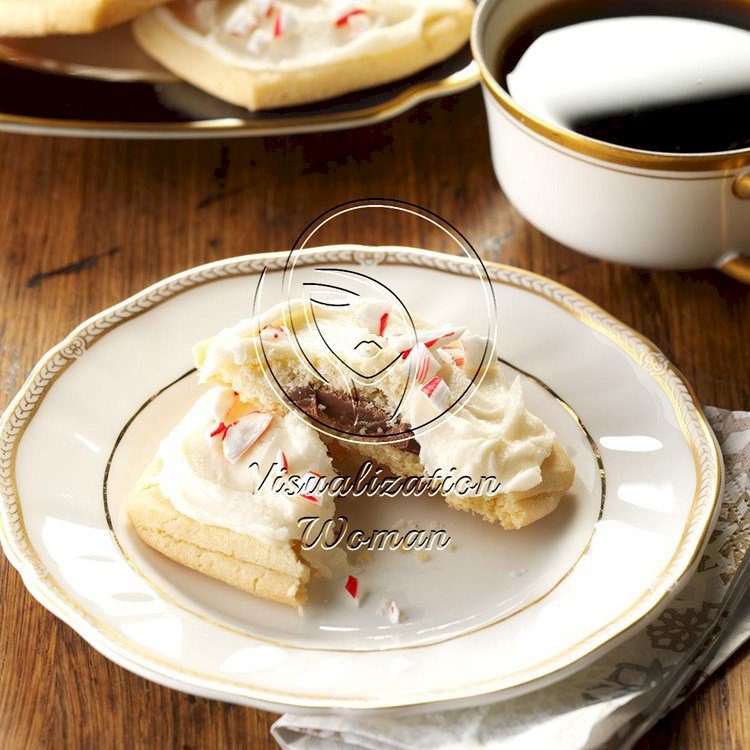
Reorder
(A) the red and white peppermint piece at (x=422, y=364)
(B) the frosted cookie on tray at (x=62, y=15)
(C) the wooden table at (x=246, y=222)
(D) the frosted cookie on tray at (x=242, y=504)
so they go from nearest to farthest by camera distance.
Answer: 1. (D) the frosted cookie on tray at (x=242, y=504)
2. (A) the red and white peppermint piece at (x=422, y=364)
3. (C) the wooden table at (x=246, y=222)
4. (B) the frosted cookie on tray at (x=62, y=15)

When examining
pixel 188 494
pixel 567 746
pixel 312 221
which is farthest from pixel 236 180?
pixel 567 746

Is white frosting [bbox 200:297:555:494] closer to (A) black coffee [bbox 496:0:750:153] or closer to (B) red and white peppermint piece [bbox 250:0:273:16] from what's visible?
Answer: (A) black coffee [bbox 496:0:750:153]

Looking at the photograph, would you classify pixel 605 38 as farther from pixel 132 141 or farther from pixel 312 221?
pixel 132 141

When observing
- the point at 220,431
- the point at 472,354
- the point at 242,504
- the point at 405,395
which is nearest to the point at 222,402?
the point at 220,431

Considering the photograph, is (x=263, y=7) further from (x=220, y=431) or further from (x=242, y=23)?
(x=220, y=431)

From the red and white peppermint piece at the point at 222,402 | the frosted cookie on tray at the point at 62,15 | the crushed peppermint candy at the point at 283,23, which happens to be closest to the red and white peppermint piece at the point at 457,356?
the red and white peppermint piece at the point at 222,402

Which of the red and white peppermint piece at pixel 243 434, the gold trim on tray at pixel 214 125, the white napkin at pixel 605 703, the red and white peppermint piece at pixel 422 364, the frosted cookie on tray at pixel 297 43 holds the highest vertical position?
the frosted cookie on tray at pixel 297 43

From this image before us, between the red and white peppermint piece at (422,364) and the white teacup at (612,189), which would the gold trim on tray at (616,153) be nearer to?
the white teacup at (612,189)
